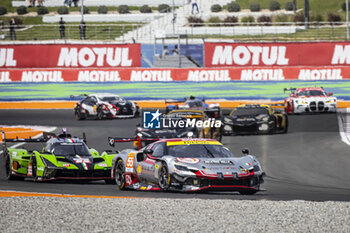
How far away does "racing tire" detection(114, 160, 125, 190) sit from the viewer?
585 inches

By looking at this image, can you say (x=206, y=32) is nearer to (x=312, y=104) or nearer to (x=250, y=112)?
(x=312, y=104)

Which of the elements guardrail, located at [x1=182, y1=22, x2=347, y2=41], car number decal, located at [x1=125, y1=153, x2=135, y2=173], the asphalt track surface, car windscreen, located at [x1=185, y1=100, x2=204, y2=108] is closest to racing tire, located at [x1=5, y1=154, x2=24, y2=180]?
the asphalt track surface

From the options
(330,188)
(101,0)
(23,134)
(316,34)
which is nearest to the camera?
(330,188)

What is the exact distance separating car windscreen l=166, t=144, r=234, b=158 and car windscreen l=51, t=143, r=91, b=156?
3.69m

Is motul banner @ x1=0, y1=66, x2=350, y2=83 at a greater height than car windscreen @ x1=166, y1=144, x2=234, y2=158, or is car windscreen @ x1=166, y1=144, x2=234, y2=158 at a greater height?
car windscreen @ x1=166, y1=144, x2=234, y2=158

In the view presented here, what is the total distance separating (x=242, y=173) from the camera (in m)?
13.1

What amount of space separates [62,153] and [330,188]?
611cm

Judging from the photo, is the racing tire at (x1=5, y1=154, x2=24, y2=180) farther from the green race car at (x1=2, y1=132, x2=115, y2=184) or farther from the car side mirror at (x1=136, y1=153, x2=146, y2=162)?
the car side mirror at (x1=136, y1=153, x2=146, y2=162)

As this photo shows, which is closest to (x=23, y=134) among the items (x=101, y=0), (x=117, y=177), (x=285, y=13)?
(x=117, y=177)

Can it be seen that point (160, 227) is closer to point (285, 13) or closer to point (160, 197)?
point (160, 197)

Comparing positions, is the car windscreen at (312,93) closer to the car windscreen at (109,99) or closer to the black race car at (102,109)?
the black race car at (102,109)

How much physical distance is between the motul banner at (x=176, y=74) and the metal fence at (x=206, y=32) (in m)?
5.55

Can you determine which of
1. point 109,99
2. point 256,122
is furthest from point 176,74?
point 256,122

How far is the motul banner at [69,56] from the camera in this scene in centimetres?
4159
